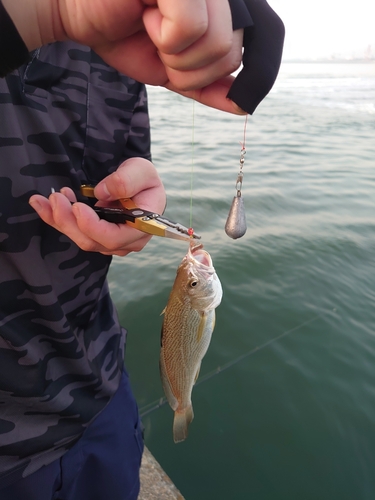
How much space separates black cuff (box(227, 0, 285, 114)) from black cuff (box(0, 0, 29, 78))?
434 millimetres

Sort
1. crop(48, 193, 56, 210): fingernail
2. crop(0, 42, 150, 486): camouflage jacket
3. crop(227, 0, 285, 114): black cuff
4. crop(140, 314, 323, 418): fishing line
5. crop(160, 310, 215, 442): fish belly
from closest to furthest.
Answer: crop(227, 0, 285, 114): black cuff, crop(48, 193, 56, 210): fingernail, crop(0, 42, 150, 486): camouflage jacket, crop(160, 310, 215, 442): fish belly, crop(140, 314, 323, 418): fishing line

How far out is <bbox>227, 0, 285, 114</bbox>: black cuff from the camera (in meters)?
0.76

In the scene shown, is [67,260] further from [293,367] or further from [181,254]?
[181,254]

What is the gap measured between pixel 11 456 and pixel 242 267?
344 cm

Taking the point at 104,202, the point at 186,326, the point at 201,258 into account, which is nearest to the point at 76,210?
the point at 104,202

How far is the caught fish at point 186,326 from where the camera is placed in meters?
1.51

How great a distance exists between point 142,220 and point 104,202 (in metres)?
0.27

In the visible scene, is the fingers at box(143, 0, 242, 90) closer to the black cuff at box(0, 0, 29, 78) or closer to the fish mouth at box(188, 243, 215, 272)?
the black cuff at box(0, 0, 29, 78)

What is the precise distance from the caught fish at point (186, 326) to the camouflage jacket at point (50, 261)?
291 mm

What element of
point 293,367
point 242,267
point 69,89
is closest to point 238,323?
point 293,367

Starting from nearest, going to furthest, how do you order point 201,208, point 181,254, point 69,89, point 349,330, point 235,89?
1. point 235,89
2. point 69,89
3. point 349,330
4. point 181,254
5. point 201,208

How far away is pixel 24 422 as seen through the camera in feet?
3.84

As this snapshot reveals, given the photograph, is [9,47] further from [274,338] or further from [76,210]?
[274,338]

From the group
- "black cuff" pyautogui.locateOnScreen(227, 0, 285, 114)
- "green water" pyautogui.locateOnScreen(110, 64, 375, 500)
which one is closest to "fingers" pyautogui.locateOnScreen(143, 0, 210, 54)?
"black cuff" pyautogui.locateOnScreen(227, 0, 285, 114)
